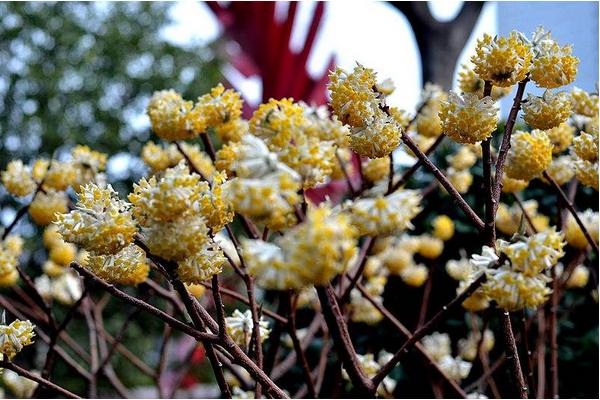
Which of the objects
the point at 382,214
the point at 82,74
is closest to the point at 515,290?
the point at 382,214

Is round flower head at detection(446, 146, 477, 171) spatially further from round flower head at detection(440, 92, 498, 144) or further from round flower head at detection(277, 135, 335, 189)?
round flower head at detection(277, 135, 335, 189)

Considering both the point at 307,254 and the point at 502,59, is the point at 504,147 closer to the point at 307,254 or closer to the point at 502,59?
the point at 502,59

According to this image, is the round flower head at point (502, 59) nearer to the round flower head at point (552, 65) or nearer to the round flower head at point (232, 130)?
the round flower head at point (552, 65)

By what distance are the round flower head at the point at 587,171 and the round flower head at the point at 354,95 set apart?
32cm

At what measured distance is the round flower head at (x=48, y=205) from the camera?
1115 millimetres

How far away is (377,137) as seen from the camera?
567mm

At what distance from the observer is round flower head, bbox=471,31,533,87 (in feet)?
1.93

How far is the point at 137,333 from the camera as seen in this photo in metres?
3.96

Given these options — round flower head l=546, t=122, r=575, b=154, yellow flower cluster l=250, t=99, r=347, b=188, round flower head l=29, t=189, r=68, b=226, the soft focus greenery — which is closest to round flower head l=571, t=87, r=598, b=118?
round flower head l=546, t=122, r=575, b=154

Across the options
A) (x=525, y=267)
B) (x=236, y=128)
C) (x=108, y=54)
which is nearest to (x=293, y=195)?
(x=525, y=267)

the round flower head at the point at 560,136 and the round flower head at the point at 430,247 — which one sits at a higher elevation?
the round flower head at the point at 560,136

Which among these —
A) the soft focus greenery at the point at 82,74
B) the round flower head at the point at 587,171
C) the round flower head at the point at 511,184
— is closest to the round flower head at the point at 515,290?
the round flower head at the point at 587,171

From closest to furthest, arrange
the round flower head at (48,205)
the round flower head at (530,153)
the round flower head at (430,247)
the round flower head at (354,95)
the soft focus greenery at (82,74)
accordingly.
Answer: the round flower head at (354,95), the round flower head at (530,153), the round flower head at (48,205), the round flower head at (430,247), the soft focus greenery at (82,74)

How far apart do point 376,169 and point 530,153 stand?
0.33 meters
